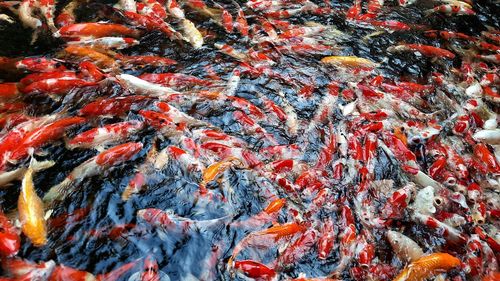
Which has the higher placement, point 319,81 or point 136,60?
point 136,60

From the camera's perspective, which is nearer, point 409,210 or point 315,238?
point 315,238

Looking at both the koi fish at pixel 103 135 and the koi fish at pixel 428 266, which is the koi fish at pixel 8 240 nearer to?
the koi fish at pixel 103 135

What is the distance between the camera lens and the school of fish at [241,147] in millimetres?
3828

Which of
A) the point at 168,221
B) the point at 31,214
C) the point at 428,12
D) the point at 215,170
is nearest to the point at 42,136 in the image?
the point at 31,214

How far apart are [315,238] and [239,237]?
707 millimetres

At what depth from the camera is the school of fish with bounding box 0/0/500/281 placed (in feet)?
12.6

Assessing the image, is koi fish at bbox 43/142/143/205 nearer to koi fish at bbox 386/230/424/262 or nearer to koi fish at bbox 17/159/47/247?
koi fish at bbox 17/159/47/247

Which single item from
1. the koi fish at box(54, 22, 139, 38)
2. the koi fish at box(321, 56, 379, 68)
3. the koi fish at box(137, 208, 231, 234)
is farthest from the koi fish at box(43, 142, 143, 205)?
the koi fish at box(321, 56, 379, 68)

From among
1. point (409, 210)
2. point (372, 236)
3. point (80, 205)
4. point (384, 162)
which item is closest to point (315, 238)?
point (372, 236)

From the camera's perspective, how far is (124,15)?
661cm

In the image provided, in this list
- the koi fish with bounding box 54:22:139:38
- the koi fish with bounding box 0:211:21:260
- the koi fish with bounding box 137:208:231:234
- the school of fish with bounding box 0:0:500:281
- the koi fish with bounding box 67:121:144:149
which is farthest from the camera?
the koi fish with bounding box 54:22:139:38

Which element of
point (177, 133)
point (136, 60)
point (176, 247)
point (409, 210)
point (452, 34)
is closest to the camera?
point (176, 247)

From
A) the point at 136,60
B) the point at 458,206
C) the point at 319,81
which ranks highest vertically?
the point at 136,60

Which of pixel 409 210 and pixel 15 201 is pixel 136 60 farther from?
pixel 409 210
